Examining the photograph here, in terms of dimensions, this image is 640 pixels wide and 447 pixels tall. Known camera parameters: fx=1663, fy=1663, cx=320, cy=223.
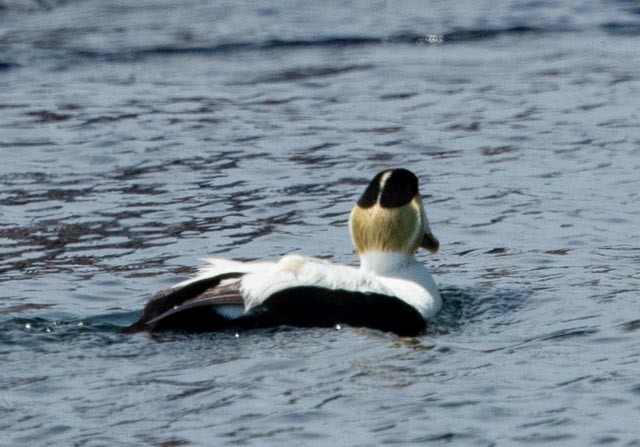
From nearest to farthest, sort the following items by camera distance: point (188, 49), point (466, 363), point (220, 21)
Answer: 1. point (466, 363)
2. point (188, 49)
3. point (220, 21)

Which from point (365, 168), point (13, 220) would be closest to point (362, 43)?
point (365, 168)

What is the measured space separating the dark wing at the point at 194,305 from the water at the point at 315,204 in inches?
3.7

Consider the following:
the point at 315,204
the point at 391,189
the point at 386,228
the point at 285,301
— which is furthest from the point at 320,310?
the point at 315,204

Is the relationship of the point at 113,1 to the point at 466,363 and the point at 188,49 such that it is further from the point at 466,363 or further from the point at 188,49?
the point at 466,363

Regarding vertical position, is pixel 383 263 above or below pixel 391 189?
below

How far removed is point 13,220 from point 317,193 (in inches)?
86.5

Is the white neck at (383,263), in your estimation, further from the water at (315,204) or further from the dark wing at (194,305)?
the dark wing at (194,305)

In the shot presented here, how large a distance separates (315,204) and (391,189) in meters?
3.17

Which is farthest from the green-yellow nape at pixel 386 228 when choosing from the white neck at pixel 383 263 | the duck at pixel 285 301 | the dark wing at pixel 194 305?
the dark wing at pixel 194 305

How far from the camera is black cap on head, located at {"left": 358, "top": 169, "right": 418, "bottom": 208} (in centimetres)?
846

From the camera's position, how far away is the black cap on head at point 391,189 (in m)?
8.46

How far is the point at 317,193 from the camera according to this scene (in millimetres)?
11992

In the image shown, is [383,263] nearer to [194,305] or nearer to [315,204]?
[194,305]

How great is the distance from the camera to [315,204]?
1164 centimetres
